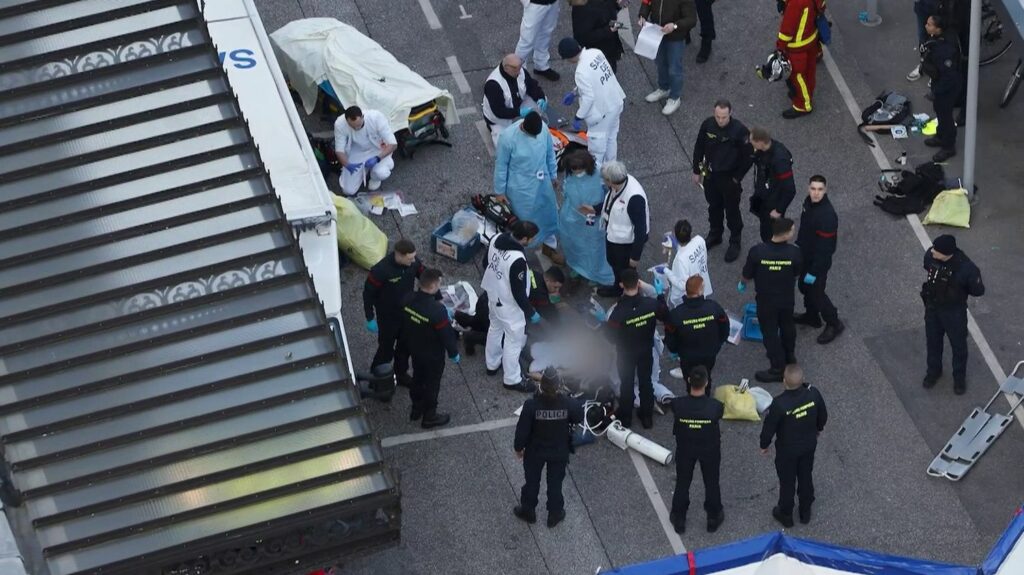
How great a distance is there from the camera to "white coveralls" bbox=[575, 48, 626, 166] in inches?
670

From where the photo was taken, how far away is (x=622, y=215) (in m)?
15.8

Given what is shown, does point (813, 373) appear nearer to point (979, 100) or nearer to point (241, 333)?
point (979, 100)

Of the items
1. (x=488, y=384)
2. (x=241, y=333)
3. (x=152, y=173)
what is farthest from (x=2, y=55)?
(x=488, y=384)

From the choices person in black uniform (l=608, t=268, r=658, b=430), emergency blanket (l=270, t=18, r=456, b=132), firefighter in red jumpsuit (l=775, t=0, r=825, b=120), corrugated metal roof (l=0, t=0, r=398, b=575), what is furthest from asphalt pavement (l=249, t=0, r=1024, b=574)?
corrugated metal roof (l=0, t=0, r=398, b=575)

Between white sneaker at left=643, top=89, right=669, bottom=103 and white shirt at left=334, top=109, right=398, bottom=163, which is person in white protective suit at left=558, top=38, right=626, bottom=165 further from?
white shirt at left=334, top=109, right=398, bottom=163

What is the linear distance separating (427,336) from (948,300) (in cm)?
447

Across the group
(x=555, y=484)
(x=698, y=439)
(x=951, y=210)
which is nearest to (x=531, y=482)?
(x=555, y=484)

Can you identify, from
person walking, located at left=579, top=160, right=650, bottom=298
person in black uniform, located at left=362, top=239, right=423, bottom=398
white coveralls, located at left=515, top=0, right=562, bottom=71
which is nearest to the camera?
person in black uniform, located at left=362, top=239, right=423, bottom=398

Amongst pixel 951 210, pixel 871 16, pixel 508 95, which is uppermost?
pixel 508 95

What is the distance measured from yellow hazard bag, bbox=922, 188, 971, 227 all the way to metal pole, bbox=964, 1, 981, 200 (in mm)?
141

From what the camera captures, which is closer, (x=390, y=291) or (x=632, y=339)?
(x=632, y=339)

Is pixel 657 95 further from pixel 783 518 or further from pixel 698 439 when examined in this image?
pixel 698 439

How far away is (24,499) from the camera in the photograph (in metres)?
11.4

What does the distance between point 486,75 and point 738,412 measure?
5629 millimetres
